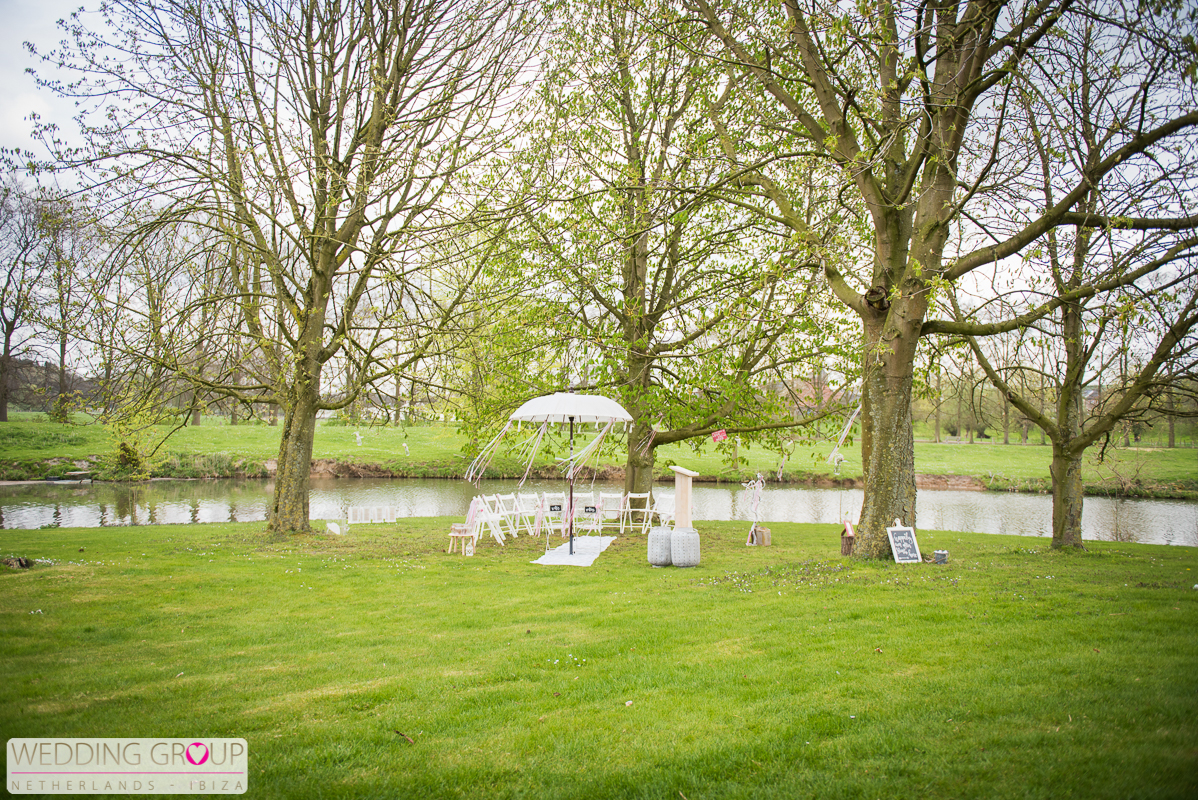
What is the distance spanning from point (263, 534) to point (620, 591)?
8434 millimetres

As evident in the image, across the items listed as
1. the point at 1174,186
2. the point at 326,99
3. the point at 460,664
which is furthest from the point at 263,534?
the point at 1174,186

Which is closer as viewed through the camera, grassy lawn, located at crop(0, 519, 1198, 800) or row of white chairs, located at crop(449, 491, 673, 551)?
grassy lawn, located at crop(0, 519, 1198, 800)

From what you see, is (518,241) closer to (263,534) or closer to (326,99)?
(326,99)

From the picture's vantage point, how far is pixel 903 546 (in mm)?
8727

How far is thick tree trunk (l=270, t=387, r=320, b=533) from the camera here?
12656 millimetres

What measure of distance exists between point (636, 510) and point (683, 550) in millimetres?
4552

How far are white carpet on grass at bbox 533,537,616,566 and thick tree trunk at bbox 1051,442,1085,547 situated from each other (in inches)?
337

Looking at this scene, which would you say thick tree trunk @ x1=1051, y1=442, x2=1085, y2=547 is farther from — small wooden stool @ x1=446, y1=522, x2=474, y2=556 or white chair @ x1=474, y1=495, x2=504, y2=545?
small wooden stool @ x1=446, y1=522, x2=474, y2=556

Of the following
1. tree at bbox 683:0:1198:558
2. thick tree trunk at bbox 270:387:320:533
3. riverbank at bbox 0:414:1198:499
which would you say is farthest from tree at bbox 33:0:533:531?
riverbank at bbox 0:414:1198:499

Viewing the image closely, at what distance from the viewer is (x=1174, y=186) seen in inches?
282

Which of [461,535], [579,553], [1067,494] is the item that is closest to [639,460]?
[579,553]

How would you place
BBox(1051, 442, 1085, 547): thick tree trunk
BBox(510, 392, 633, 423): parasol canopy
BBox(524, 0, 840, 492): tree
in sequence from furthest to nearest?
BBox(524, 0, 840, 492): tree, BBox(1051, 442, 1085, 547): thick tree trunk, BBox(510, 392, 633, 423): parasol canopy

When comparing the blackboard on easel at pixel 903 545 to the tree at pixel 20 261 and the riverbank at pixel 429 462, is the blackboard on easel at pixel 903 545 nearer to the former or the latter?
the tree at pixel 20 261

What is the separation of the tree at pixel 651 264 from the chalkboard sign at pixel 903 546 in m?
4.10
